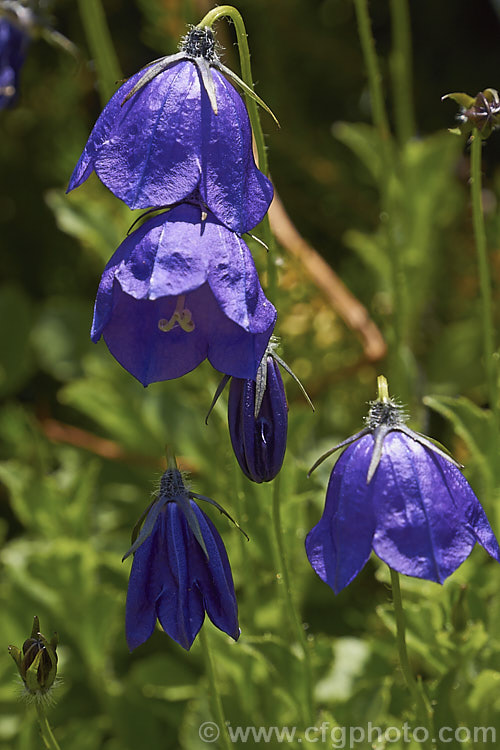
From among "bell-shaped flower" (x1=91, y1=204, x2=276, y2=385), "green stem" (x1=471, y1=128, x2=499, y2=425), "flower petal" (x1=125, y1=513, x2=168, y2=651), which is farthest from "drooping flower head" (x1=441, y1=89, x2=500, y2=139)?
"flower petal" (x1=125, y1=513, x2=168, y2=651)

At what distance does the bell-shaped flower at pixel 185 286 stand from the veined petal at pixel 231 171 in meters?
0.02

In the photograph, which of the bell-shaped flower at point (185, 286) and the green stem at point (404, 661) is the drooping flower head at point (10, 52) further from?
the green stem at point (404, 661)

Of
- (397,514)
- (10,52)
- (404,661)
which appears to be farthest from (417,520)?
(10,52)

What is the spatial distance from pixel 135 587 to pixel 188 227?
1.28ft

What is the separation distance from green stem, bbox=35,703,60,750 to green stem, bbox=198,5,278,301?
1.83 ft

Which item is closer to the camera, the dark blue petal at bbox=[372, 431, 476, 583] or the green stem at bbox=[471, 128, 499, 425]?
the dark blue petal at bbox=[372, 431, 476, 583]

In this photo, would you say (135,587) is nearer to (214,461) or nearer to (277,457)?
(277,457)

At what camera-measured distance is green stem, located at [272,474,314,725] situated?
1.10 metres

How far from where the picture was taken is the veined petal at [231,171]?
3.00ft

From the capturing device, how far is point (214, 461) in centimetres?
187

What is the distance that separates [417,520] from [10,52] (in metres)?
1.22

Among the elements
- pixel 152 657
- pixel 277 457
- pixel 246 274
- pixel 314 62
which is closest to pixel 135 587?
pixel 277 457

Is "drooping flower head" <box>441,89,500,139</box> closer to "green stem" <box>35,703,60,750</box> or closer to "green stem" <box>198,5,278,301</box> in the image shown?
"green stem" <box>198,5,278,301</box>

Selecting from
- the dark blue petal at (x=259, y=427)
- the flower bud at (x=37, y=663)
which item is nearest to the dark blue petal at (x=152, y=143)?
the dark blue petal at (x=259, y=427)
